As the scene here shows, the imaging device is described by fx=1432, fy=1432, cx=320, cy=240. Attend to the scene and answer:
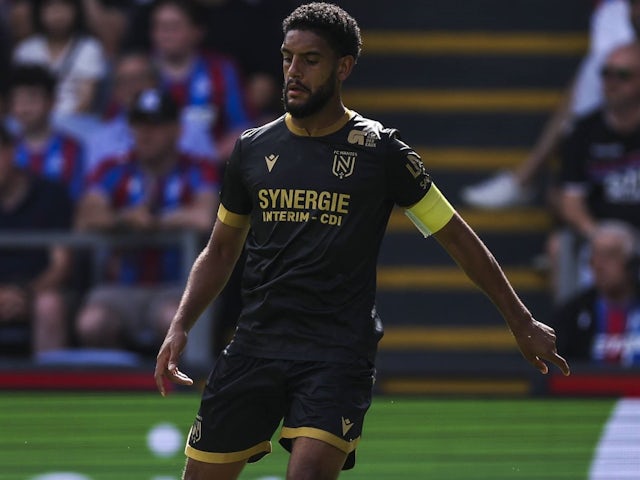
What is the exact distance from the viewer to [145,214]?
7711 millimetres

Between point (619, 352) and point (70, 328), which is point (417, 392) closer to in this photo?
point (619, 352)

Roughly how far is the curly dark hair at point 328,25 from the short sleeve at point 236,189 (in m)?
0.45

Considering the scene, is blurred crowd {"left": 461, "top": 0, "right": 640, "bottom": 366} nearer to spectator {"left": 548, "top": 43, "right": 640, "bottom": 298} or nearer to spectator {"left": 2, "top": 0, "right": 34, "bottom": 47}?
spectator {"left": 548, "top": 43, "right": 640, "bottom": 298}

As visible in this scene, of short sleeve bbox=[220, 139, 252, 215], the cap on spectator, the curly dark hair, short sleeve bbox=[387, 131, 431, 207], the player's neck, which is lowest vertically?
the cap on spectator

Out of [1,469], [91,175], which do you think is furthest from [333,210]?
[91,175]

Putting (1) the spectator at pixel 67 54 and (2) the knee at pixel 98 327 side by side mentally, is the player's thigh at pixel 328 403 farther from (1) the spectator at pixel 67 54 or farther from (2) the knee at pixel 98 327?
(1) the spectator at pixel 67 54

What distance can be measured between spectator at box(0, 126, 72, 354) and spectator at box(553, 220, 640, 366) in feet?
8.74

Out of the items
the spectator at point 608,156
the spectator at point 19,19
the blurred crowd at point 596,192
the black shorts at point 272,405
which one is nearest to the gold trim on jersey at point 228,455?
the black shorts at point 272,405

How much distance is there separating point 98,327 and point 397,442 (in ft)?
6.49

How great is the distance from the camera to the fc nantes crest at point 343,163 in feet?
14.7

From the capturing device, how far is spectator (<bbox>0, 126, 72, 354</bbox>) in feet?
25.0

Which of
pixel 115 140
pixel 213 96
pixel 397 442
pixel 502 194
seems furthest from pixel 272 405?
pixel 502 194

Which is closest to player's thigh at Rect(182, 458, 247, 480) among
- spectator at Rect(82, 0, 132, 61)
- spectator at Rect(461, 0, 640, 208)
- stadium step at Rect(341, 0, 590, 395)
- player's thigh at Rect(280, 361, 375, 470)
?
player's thigh at Rect(280, 361, 375, 470)

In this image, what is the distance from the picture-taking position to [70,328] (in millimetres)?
7656
